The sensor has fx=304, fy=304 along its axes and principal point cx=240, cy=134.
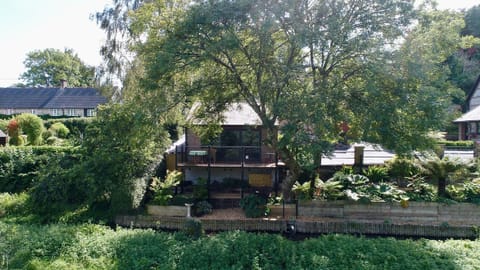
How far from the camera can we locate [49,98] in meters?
41.2

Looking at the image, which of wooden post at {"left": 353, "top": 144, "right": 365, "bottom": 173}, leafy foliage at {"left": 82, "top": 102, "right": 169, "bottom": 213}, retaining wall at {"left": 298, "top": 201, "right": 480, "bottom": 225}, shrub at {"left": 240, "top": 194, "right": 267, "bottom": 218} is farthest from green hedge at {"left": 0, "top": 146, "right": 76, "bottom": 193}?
wooden post at {"left": 353, "top": 144, "right": 365, "bottom": 173}

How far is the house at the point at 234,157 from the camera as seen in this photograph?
40.6ft

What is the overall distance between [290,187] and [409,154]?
153 inches

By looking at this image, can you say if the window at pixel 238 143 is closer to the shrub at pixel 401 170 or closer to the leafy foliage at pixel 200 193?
the leafy foliage at pixel 200 193

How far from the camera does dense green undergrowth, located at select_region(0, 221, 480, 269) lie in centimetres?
720

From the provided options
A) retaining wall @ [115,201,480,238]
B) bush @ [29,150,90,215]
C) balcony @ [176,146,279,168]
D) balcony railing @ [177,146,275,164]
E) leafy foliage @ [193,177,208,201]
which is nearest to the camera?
retaining wall @ [115,201,480,238]

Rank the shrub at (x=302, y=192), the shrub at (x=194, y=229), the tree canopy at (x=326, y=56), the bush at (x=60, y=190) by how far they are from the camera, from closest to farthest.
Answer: the tree canopy at (x=326, y=56) < the shrub at (x=194, y=229) < the bush at (x=60, y=190) < the shrub at (x=302, y=192)

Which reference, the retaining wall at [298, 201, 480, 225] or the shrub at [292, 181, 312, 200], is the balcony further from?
the retaining wall at [298, 201, 480, 225]

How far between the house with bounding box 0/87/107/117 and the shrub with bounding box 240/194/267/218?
116ft

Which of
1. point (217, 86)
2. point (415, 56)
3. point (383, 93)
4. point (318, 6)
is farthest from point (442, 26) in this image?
point (217, 86)

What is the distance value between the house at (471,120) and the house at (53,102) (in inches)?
1544

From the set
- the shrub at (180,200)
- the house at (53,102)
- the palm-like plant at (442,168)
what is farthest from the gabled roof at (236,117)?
the house at (53,102)

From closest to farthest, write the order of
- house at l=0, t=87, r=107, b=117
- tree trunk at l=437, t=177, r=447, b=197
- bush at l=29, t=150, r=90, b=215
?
bush at l=29, t=150, r=90, b=215
tree trunk at l=437, t=177, r=447, b=197
house at l=0, t=87, r=107, b=117

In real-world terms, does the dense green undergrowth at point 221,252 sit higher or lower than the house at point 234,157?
lower
